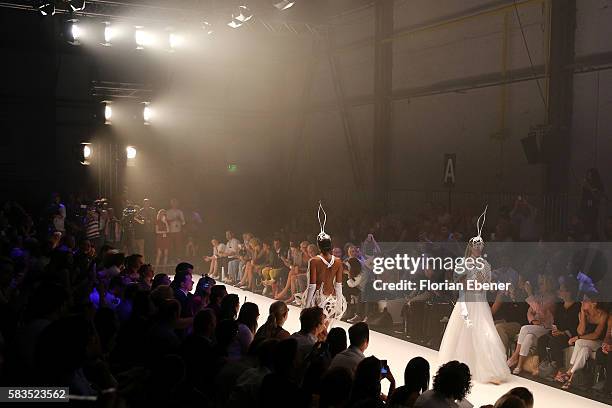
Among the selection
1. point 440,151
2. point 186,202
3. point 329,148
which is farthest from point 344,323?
point 186,202

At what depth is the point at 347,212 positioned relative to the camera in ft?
57.0

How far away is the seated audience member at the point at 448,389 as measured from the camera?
14.7ft

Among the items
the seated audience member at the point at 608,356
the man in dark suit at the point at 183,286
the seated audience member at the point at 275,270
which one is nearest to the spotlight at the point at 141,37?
the seated audience member at the point at 275,270

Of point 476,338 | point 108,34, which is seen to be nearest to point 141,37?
point 108,34

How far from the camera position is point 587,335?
788 centimetres

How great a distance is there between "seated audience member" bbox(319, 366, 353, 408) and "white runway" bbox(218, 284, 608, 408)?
3450mm

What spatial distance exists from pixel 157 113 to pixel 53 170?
369cm

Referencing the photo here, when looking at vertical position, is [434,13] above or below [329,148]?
above

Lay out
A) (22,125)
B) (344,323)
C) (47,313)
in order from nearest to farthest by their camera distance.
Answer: (47,313) < (344,323) < (22,125)

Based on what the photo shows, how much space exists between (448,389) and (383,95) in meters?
13.6

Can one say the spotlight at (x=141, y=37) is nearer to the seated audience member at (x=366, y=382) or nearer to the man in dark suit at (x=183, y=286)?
the man in dark suit at (x=183, y=286)

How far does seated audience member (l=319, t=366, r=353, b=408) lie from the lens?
407 cm

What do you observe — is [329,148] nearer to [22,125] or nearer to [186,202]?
[186,202]

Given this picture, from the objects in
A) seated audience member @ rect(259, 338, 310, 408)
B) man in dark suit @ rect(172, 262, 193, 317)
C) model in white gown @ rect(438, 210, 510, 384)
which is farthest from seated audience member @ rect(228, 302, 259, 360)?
model in white gown @ rect(438, 210, 510, 384)
